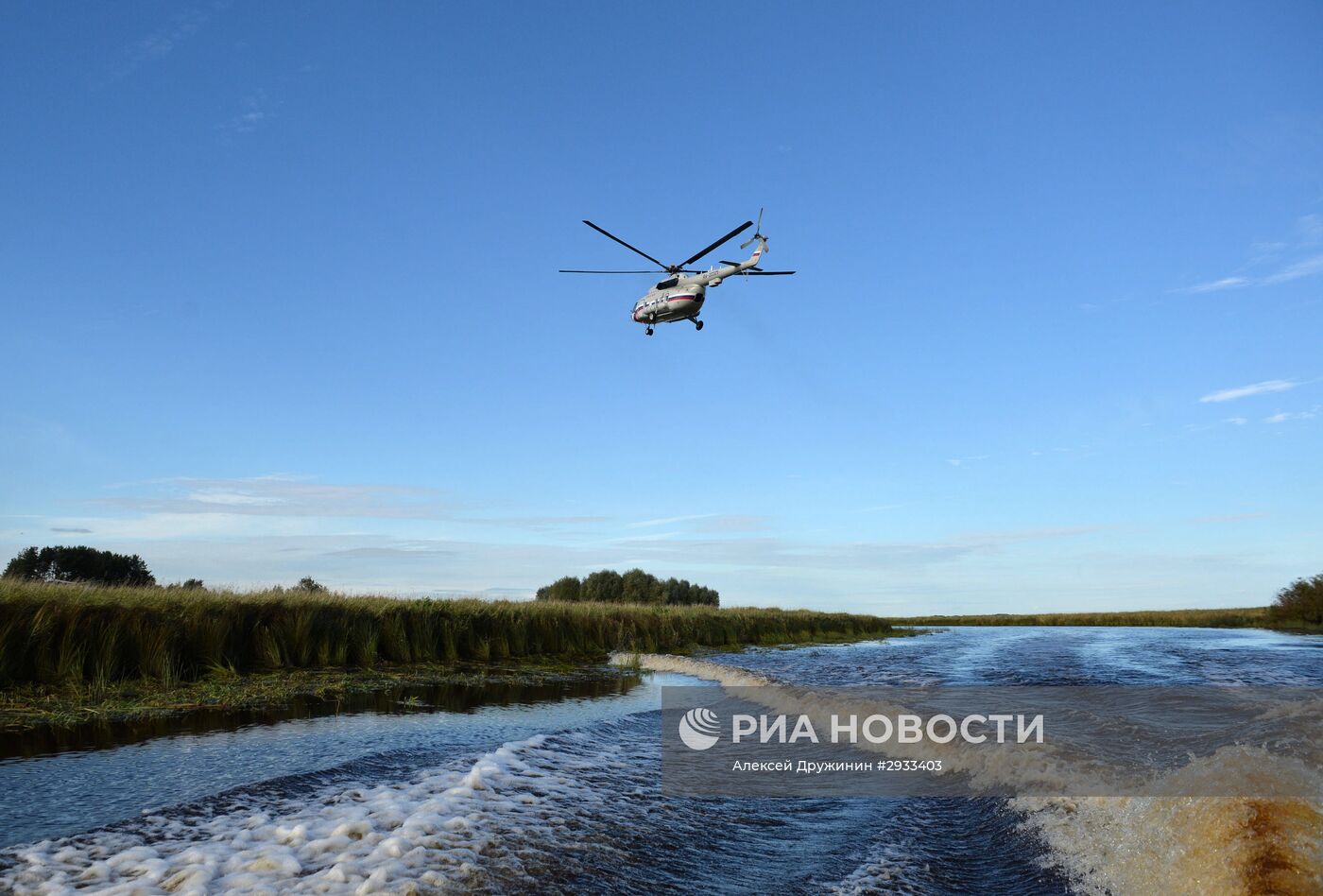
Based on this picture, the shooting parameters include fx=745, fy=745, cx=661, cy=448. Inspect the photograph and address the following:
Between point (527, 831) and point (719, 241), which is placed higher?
point (719, 241)

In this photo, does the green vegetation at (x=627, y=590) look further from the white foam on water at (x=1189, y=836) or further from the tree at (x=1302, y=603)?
the white foam on water at (x=1189, y=836)

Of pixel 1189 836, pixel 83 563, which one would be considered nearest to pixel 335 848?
pixel 1189 836

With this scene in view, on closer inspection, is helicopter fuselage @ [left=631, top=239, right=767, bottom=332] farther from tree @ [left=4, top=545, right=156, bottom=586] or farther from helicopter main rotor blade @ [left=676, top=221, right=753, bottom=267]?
tree @ [left=4, top=545, right=156, bottom=586]

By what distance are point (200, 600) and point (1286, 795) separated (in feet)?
51.4

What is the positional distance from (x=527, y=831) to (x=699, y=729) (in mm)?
5604

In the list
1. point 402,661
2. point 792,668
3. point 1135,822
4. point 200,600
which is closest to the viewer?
point 1135,822

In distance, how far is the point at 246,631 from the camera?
1414 cm

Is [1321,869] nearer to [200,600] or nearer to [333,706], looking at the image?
[333,706]

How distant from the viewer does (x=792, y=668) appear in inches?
803

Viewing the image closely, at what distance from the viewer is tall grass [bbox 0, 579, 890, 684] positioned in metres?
10.8

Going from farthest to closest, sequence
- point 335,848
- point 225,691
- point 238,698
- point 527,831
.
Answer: point 225,691 → point 238,698 → point 527,831 → point 335,848

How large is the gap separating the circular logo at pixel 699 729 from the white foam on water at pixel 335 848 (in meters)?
3.67

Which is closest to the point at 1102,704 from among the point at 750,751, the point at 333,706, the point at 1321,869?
the point at 750,751

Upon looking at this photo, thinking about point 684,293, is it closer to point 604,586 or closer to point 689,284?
point 689,284
